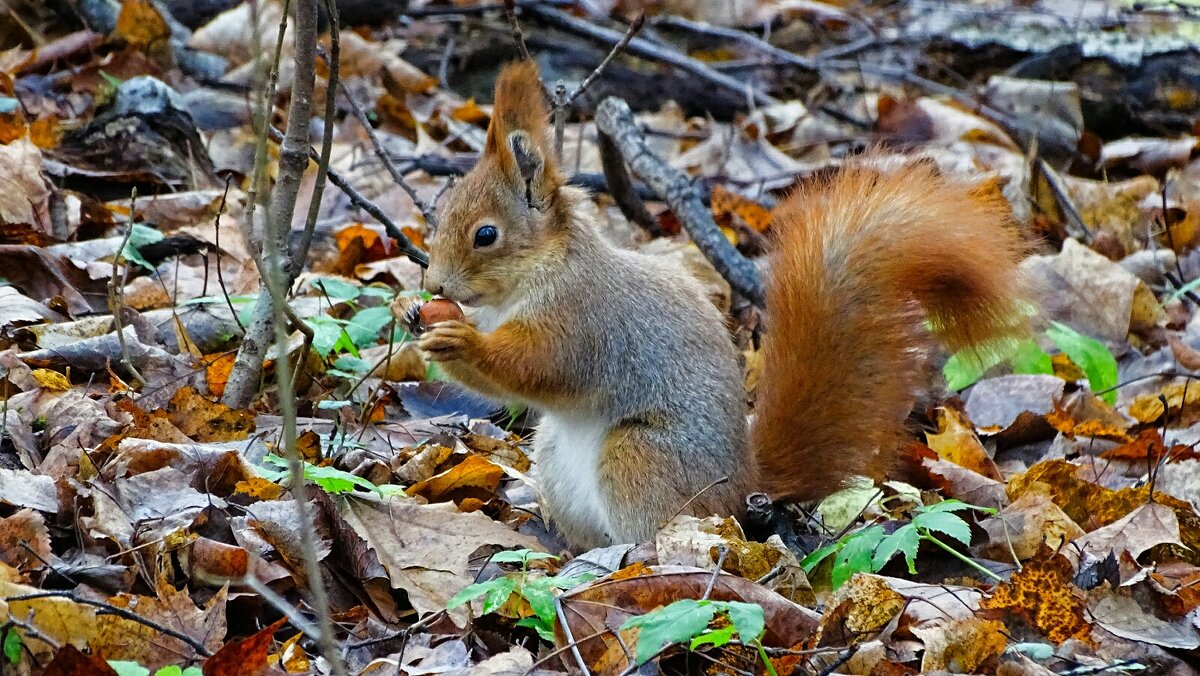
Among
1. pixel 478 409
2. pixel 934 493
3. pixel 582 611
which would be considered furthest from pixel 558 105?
pixel 582 611

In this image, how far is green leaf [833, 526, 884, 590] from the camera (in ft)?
7.62

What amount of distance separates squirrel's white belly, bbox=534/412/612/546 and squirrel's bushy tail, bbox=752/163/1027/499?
38 centimetres

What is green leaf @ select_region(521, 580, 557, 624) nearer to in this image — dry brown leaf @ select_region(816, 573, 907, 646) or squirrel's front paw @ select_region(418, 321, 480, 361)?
dry brown leaf @ select_region(816, 573, 907, 646)

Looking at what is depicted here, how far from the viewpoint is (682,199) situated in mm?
4023

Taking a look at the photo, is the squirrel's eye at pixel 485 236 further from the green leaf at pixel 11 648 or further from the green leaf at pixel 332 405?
the green leaf at pixel 11 648

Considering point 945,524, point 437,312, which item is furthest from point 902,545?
point 437,312

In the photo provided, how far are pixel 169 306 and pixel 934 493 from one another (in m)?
2.10

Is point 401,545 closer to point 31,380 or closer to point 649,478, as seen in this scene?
point 649,478

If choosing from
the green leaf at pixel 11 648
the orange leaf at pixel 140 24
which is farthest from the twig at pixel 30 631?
the orange leaf at pixel 140 24

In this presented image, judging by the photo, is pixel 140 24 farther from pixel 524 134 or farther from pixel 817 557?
pixel 817 557

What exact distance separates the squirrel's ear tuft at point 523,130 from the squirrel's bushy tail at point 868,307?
1.92 ft

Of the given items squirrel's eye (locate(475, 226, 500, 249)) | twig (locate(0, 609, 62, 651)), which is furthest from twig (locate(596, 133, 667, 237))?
twig (locate(0, 609, 62, 651))

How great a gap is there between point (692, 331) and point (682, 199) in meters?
1.13

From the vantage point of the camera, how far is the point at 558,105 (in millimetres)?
3627
